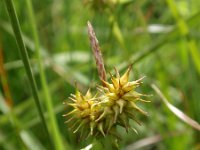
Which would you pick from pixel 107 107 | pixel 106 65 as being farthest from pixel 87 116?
pixel 106 65

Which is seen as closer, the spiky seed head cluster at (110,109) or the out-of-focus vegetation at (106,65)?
the spiky seed head cluster at (110,109)

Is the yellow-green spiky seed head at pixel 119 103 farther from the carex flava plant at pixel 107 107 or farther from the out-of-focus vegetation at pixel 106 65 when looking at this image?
the out-of-focus vegetation at pixel 106 65

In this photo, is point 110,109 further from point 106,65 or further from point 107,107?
point 106,65

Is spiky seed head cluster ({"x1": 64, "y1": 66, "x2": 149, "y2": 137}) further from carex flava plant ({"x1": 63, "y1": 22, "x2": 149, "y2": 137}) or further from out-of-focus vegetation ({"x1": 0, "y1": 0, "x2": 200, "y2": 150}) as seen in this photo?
out-of-focus vegetation ({"x1": 0, "y1": 0, "x2": 200, "y2": 150})

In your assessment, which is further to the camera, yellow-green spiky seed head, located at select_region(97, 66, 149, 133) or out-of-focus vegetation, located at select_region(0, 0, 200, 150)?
out-of-focus vegetation, located at select_region(0, 0, 200, 150)

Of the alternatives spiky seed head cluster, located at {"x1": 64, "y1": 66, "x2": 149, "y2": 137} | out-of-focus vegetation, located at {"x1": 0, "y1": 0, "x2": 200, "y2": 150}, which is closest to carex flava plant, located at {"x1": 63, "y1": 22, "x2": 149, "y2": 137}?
spiky seed head cluster, located at {"x1": 64, "y1": 66, "x2": 149, "y2": 137}

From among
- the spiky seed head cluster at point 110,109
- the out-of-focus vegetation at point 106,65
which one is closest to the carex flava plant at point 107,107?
the spiky seed head cluster at point 110,109

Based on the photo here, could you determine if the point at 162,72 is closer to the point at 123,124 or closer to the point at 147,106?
the point at 147,106
